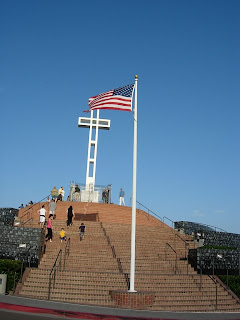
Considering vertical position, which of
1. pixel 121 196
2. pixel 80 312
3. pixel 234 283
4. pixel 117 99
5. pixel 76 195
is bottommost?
pixel 80 312

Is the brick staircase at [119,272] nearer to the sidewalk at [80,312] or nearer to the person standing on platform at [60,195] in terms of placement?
the sidewalk at [80,312]

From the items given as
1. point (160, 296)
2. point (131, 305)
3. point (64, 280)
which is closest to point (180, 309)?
point (160, 296)

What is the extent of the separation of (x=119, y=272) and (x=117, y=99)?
7.60m

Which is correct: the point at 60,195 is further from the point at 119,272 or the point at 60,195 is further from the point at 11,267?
the point at 119,272

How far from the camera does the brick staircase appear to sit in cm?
1427

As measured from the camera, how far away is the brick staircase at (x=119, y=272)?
14.3 meters

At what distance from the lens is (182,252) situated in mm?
20609

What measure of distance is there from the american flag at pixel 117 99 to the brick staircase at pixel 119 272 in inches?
276

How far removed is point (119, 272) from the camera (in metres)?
16.5

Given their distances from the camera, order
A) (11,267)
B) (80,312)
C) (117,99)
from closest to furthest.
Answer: (80,312), (117,99), (11,267)

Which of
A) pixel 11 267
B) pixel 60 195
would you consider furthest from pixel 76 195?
pixel 11 267

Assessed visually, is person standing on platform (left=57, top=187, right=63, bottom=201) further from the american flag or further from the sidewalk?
the sidewalk

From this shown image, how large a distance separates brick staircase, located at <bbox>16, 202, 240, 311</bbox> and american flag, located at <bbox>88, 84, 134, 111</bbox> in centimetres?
702

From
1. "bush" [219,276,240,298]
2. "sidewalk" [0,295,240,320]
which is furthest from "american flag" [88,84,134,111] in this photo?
"bush" [219,276,240,298]
